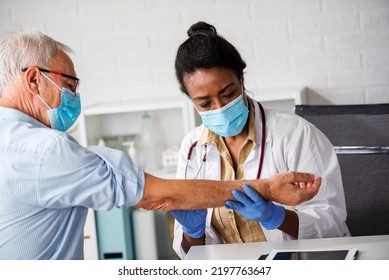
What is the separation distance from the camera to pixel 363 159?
1.83 meters

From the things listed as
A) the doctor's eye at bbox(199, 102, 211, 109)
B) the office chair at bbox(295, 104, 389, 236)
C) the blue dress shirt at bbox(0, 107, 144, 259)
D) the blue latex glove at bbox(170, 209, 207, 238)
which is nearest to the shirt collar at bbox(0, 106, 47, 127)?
the blue dress shirt at bbox(0, 107, 144, 259)

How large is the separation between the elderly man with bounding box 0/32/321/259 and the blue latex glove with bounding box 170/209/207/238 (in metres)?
0.15

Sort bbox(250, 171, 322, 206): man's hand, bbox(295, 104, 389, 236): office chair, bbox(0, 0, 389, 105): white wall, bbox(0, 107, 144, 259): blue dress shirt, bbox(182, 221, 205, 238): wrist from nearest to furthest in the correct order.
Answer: bbox(0, 107, 144, 259): blue dress shirt
bbox(250, 171, 322, 206): man's hand
bbox(182, 221, 205, 238): wrist
bbox(295, 104, 389, 236): office chair
bbox(0, 0, 389, 105): white wall

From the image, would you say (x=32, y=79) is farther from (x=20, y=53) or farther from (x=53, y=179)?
(x=53, y=179)

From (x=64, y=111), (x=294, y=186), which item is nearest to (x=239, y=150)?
(x=294, y=186)

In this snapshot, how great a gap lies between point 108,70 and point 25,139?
1.65m

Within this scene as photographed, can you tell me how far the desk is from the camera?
128 cm

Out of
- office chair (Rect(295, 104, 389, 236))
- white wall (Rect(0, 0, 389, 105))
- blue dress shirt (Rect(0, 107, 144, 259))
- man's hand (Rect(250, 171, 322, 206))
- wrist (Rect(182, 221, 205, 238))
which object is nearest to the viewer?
blue dress shirt (Rect(0, 107, 144, 259))

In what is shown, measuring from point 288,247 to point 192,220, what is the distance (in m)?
0.26

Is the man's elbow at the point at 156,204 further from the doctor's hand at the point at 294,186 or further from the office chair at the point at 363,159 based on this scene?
the office chair at the point at 363,159

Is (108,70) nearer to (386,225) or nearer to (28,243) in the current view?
(386,225)

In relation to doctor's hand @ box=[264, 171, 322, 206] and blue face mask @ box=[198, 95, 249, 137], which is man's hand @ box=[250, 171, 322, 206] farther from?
blue face mask @ box=[198, 95, 249, 137]
